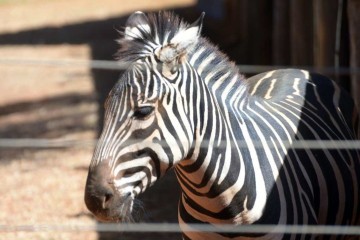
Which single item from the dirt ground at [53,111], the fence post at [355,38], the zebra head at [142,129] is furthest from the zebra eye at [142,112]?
the fence post at [355,38]

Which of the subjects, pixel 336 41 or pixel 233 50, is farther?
pixel 233 50

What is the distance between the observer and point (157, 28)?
4.50 m

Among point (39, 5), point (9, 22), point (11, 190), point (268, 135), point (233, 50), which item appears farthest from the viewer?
point (39, 5)

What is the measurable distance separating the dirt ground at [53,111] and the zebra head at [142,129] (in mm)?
351

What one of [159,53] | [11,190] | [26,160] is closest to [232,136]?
[159,53]

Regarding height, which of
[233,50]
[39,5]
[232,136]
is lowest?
[39,5]

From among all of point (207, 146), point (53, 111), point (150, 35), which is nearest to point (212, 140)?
point (207, 146)

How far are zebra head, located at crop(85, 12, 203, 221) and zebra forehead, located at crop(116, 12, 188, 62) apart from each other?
0.05 meters

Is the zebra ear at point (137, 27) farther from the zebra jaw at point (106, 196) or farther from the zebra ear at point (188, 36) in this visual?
the zebra jaw at point (106, 196)

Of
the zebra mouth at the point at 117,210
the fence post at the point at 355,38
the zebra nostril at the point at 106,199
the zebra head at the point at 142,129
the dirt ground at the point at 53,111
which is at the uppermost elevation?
the zebra head at the point at 142,129

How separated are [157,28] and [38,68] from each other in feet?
38.0

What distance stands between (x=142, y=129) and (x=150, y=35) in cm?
55

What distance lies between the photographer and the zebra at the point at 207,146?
163 inches

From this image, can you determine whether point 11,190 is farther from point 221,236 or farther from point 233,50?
point 233,50
